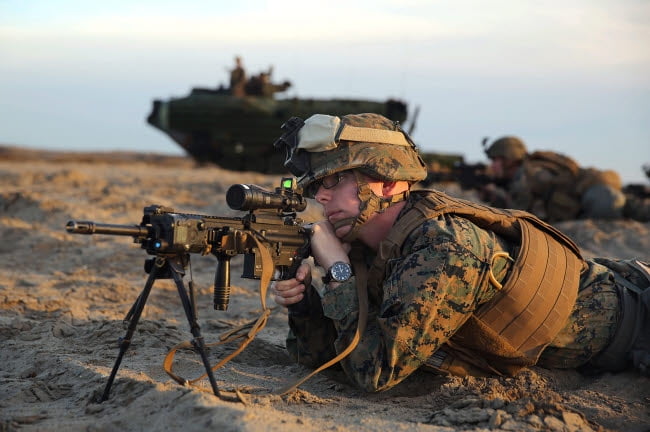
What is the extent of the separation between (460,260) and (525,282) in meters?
0.38

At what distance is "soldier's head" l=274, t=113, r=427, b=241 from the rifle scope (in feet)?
0.42

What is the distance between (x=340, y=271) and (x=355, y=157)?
21.2 inches

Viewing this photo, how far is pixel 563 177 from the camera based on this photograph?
11211 mm

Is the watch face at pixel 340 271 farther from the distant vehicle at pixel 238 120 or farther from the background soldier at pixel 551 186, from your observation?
the distant vehicle at pixel 238 120

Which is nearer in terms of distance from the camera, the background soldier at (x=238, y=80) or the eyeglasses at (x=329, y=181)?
the eyeglasses at (x=329, y=181)

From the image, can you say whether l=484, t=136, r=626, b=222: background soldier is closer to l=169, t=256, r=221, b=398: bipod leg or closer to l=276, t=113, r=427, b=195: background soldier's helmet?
l=276, t=113, r=427, b=195: background soldier's helmet

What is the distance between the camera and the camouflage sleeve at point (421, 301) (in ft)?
11.2

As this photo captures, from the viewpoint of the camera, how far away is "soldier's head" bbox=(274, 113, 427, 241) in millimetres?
3688

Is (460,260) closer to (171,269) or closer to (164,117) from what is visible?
(171,269)

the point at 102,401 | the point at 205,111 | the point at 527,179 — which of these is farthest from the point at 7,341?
the point at 205,111

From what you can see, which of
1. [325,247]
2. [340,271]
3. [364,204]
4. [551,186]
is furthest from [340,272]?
[551,186]

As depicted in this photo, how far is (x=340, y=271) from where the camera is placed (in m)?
3.71

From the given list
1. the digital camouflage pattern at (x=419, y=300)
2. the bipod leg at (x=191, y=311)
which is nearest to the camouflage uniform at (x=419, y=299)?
the digital camouflage pattern at (x=419, y=300)

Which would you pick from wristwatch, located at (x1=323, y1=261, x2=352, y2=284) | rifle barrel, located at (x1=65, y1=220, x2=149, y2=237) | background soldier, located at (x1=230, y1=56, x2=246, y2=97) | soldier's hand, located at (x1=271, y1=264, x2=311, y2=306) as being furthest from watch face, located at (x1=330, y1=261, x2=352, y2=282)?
background soldier, located at (x1=230, y1=56, x2=246, y2=97)
